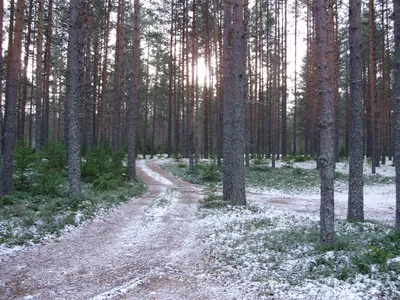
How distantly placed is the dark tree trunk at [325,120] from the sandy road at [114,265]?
2.63 meters

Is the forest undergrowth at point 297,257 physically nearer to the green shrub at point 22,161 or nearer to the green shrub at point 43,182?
the green shrub at point 43,182

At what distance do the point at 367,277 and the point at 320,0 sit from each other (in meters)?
5.02

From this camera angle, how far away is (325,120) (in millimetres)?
6262

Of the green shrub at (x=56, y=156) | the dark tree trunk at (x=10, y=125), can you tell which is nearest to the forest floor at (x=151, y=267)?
the dark tree trunk at (x=10, y=125)

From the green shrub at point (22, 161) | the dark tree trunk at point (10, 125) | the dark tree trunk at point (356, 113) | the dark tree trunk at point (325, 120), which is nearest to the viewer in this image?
the dark tree trunk at point (325, 120)

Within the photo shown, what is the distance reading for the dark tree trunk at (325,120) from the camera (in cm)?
624

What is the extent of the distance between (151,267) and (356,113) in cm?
671

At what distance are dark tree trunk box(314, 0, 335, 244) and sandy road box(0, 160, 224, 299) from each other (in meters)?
2.63

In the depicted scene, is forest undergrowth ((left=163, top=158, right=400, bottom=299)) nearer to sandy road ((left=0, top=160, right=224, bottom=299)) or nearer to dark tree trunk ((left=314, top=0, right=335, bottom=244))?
dark tree trunk ((left=314, top=0, right=335, bottom=244))

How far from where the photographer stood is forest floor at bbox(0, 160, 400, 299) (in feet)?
15.0

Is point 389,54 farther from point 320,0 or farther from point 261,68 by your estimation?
point 320,0

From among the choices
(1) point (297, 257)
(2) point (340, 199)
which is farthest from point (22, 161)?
(2) point (340, 199)

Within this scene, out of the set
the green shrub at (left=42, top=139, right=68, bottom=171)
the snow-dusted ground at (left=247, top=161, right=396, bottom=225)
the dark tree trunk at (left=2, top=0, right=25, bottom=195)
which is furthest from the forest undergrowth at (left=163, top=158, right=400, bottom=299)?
the green shrub at (left=42, top=139, right=68, bottom=171)

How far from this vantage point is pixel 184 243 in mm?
7301
